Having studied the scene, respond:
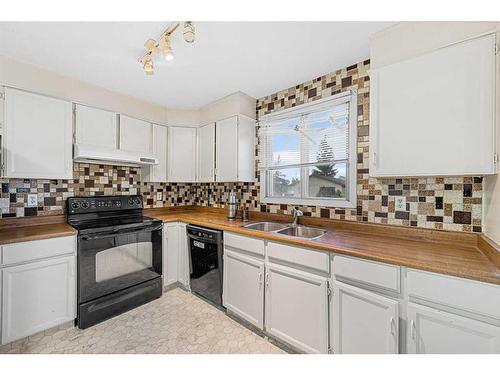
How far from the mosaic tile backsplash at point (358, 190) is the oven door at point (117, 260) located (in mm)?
738

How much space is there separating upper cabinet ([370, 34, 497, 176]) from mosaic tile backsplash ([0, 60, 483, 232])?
0.33m

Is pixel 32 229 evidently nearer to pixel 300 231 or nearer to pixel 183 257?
pixel 183 257

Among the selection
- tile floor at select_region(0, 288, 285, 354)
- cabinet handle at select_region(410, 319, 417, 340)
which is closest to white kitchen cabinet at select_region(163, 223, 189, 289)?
tile floor at select_region(0, 288, 285, 354)

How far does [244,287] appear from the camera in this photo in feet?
6.13

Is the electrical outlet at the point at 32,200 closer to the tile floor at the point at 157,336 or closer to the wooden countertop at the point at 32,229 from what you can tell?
the wooden countertop at the point at 32,229

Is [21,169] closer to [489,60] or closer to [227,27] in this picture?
[227,27]

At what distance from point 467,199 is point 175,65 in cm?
238

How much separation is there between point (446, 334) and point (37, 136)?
3122 mm

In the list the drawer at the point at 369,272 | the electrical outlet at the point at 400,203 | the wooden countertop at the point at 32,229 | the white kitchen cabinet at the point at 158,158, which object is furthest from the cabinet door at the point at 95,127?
the electrical outlet at the point at 400,203

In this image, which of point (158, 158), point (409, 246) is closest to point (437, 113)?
point (409, 246)

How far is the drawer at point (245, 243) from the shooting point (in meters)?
1.75

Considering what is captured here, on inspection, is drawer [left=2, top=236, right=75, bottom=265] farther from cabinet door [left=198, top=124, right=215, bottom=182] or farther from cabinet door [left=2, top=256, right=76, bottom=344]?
cabinet door [left=198, top=124, right=215, bottom=182]
